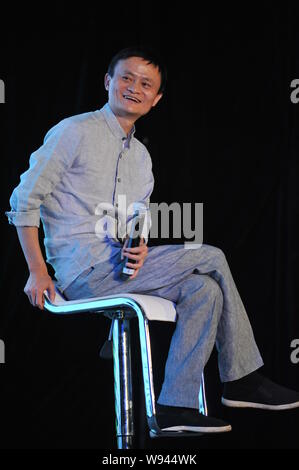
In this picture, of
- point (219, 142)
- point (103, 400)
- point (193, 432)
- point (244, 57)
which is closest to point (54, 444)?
point (103, 400)

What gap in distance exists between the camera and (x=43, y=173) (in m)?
1.73

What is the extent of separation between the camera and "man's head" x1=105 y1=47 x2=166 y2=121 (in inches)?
75.9

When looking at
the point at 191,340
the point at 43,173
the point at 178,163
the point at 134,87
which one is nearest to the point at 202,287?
the point at 191,340

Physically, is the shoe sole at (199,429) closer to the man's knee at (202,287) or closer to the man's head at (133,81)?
the man's knee at (202,287)

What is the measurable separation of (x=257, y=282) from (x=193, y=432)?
114 centimetres

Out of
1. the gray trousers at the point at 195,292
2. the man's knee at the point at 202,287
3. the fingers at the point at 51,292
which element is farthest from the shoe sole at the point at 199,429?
the fingers at the point at 51,292

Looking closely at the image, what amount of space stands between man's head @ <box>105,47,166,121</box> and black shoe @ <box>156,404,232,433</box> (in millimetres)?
874

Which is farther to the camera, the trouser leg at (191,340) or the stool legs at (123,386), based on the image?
the stool legs at (123,386)

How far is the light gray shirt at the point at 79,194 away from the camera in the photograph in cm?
173

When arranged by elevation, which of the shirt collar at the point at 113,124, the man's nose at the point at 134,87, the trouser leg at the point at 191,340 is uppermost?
the man's nose at the point at 134,87

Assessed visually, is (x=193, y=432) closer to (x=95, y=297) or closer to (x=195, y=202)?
(x=95, y=297)

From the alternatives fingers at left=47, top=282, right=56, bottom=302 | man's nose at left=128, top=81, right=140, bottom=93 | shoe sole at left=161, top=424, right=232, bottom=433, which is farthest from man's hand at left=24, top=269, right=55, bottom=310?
man's nose at left=128, top=81, right=140, bottom=93

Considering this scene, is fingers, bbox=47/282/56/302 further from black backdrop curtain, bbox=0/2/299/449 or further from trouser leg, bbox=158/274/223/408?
black backdrop curtain, bbox=0/2/299/449

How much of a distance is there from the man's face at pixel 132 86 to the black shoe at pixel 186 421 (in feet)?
2.86
